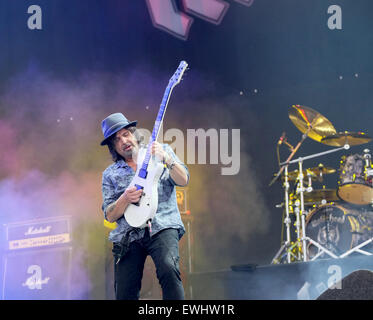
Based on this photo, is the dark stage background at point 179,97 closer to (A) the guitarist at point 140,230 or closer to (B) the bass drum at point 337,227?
(B) the bass drum at point 337,227

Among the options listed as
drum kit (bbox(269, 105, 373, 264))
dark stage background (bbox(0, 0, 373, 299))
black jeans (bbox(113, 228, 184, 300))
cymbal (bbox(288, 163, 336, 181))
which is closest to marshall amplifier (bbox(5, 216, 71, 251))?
dark stage background (bbox(0, 0, 373, 299))

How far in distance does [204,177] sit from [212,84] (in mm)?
1205

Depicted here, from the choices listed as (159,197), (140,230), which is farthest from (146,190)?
(140,230)

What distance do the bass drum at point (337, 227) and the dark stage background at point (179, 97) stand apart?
21.5 inches

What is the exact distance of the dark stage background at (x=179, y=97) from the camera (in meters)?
6.35

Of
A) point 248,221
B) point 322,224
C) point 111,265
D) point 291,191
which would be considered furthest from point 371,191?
point 111,265

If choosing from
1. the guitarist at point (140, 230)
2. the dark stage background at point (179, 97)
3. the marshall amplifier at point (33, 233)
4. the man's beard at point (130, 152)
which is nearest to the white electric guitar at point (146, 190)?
the guitarist at point (140, 230)

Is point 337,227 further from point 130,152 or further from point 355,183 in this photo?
point 130,152

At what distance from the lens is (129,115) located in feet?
21.9

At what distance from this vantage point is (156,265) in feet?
9.37

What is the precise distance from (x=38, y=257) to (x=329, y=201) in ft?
11.2

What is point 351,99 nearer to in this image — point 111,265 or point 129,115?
point 129,115

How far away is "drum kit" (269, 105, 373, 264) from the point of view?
18.3 ft

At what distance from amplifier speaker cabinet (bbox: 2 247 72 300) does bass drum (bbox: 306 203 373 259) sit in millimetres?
2847
